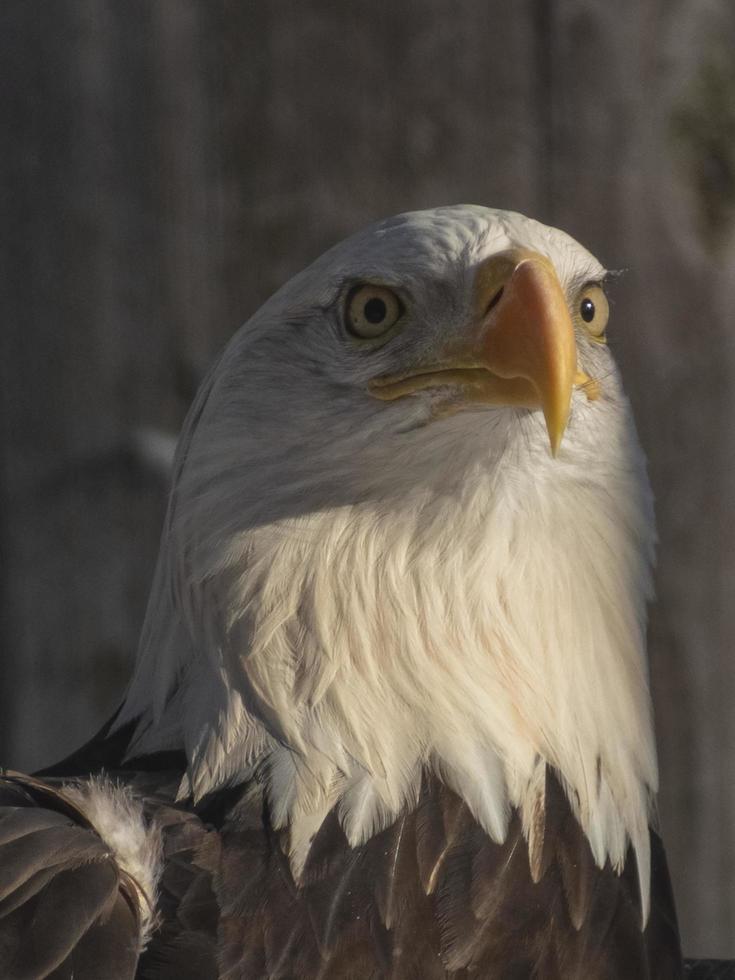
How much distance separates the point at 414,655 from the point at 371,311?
17.1 inches

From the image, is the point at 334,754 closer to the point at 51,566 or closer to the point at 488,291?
the point at 488,291

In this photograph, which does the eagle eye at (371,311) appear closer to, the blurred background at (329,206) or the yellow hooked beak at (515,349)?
the yellow hooked beak at (515,349)

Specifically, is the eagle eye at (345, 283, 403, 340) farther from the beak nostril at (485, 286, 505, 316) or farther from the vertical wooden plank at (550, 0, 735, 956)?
the vertical wooden plank at (550, 0, 735, 956)

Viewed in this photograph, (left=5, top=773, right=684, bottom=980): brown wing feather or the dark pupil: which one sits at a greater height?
the dark pupil

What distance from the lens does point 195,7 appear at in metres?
2.30

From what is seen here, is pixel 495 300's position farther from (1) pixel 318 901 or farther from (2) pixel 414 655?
(1) pixel 318 901

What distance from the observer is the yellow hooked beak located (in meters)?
1.41

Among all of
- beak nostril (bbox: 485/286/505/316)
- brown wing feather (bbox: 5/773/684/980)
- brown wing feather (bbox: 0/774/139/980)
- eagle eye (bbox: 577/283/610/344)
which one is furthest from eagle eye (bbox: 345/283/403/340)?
brown wing feather (bbox: 0/774/139/980)

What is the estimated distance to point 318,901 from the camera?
1485 millimetres

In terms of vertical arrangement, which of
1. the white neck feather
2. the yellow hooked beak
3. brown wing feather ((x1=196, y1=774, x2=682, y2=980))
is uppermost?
the yellow hooked beak

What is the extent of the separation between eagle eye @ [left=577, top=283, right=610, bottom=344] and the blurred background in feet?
1.92

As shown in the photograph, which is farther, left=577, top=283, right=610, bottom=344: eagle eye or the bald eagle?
left=577, top=283, right=610, bottom=344: eagle eye

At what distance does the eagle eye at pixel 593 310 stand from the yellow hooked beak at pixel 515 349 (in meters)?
0.18

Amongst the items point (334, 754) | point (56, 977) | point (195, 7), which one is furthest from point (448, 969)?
point (195, 7)
